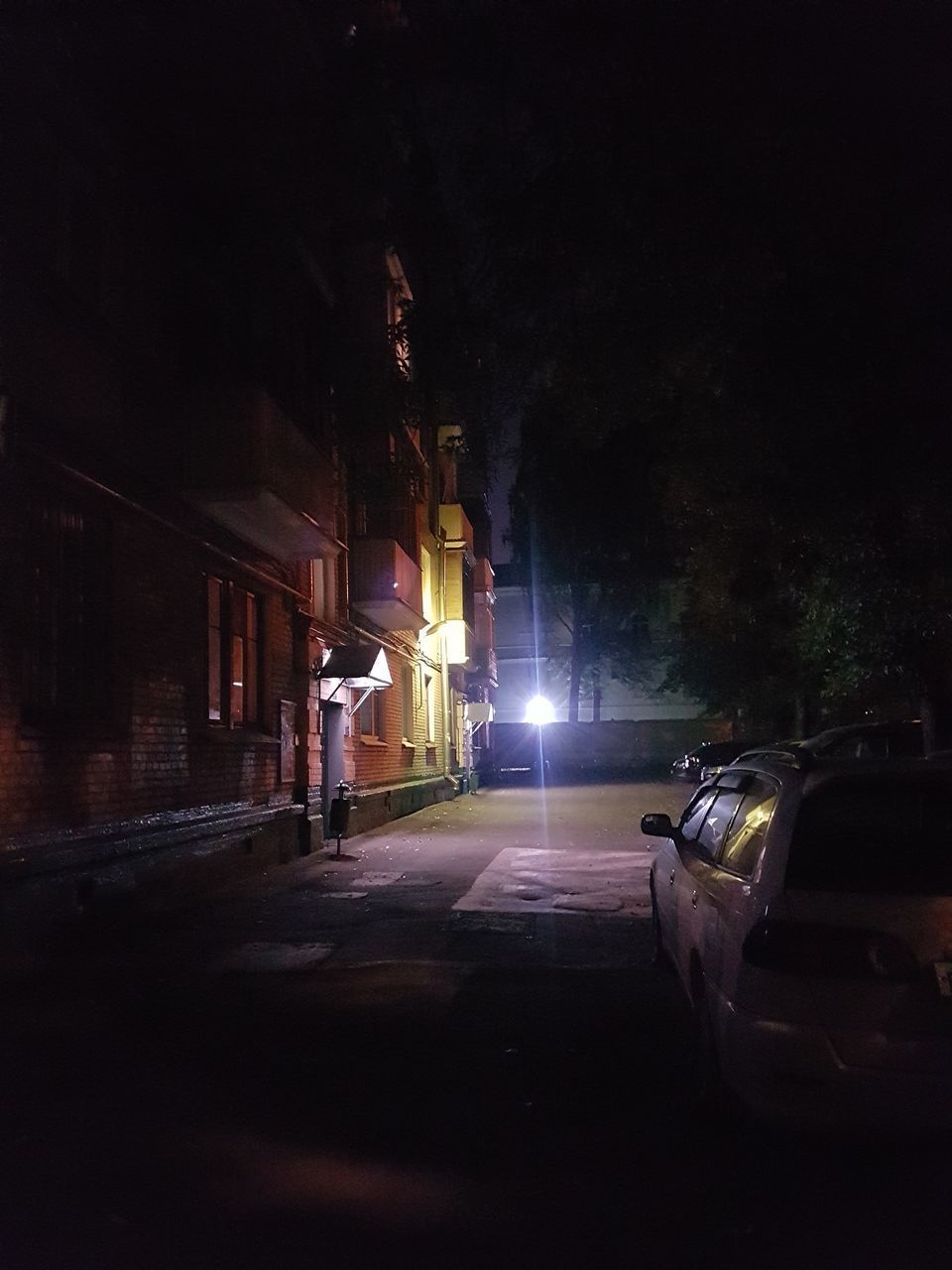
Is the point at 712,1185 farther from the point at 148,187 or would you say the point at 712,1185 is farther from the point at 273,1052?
the point at 148,187

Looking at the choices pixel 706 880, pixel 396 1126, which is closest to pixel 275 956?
pixel 396 1126

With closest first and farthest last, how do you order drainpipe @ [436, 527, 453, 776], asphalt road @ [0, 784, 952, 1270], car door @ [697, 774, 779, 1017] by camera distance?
asphalt road @ [0, 784, 952, 1270] → car door @ [697, 774, 779, 1017] → drainpipe @ [436, 527, 453, 776]

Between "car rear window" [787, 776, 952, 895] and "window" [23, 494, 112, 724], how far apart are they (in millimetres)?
6013

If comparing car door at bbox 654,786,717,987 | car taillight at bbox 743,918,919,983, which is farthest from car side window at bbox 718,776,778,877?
car door at bbox 654,786,717,987

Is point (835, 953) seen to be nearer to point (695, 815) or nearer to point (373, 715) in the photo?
point (695, 815)

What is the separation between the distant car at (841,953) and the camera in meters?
3.85

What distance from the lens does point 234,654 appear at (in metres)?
12.6

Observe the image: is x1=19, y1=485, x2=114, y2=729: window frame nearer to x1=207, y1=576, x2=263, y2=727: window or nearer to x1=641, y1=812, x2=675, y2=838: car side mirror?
x1=207, y1=576, x2=263, y2=727: window

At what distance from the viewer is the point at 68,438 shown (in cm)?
862

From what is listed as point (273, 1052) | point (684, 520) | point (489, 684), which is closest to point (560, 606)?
point (489, 684)

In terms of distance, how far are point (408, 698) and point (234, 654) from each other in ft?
34.0

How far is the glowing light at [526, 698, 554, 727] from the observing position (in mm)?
46062

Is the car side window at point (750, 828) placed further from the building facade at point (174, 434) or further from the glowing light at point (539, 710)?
the glowing light at point (539, 710)

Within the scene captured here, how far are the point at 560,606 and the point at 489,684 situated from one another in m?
13.3
